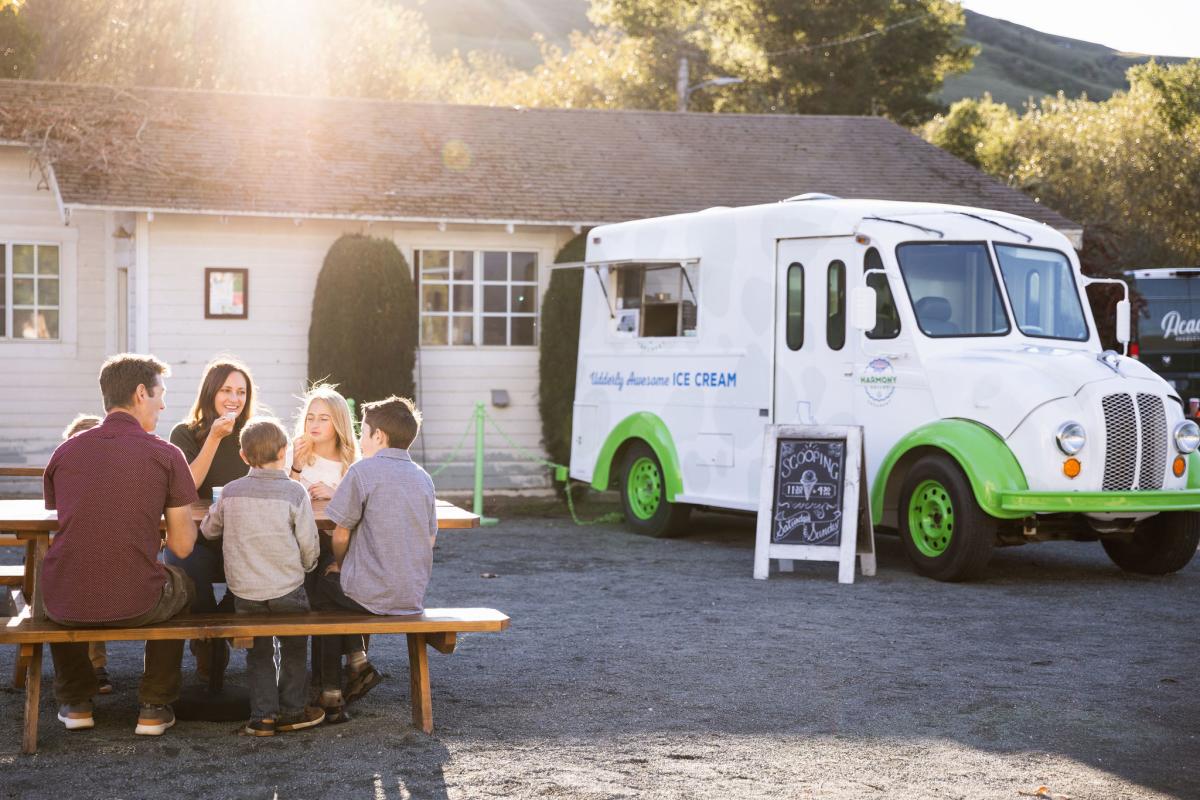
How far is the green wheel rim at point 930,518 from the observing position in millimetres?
10672

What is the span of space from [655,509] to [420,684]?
7.45 metres

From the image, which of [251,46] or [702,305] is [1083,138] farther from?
[702,305]

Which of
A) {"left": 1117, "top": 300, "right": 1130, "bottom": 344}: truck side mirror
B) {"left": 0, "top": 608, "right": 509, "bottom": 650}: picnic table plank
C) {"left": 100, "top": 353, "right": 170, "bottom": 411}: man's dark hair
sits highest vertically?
{"left": 1117, "top": 300, "right": 1130, "bottom": 344}: truck side mirror

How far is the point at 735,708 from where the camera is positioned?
670 centimetres

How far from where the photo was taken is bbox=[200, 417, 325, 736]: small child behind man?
6062mm

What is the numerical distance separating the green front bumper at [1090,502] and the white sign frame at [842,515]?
112 cm

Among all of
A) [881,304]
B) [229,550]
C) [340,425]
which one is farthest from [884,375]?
[229,550]

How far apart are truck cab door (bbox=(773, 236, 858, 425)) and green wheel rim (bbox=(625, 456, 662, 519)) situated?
1.76 meters

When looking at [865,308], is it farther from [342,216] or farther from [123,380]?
[342,216]

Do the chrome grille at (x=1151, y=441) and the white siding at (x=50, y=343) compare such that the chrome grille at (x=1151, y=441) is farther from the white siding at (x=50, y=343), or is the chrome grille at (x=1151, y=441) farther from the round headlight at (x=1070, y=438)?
the white siding at (x=50, y=343)

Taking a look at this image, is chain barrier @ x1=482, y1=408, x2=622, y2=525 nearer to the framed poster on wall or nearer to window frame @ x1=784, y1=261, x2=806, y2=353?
the framed poster on wall

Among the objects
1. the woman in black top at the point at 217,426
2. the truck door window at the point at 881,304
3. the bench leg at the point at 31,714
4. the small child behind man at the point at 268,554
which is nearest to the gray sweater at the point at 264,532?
the small child behind man at the point at 268,554

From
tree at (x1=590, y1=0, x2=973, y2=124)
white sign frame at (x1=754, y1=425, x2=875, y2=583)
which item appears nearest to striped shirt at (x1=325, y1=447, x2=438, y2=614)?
white sign frame at (x1=754, y1=425, x2=875, y2=583)

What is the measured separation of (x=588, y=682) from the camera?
720cm
